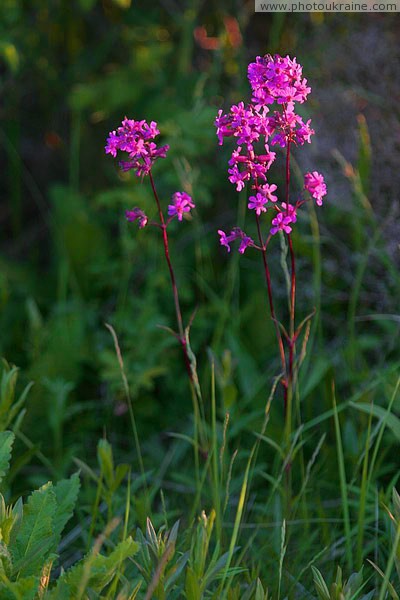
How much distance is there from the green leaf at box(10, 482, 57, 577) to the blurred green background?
23.3 inches

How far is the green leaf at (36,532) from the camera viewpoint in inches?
50.8

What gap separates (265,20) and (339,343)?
1.36 m

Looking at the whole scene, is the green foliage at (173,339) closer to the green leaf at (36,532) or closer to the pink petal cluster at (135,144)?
the green leaf at (36,532)

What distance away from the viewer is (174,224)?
2.59 metres

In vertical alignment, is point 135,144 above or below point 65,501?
above

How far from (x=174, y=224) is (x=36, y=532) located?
142 cm

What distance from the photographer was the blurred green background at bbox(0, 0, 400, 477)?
7.38 feet

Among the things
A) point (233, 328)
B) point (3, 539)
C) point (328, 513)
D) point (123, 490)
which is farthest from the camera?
point (233, 328)

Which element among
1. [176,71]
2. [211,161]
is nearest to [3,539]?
[211,161]

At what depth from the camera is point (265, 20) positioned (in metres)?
3.02

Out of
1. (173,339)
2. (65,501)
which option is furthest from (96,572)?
(173,339)

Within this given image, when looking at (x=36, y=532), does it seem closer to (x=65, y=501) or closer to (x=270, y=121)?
(x=65, y=501)

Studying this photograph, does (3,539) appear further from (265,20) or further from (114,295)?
(265,20)

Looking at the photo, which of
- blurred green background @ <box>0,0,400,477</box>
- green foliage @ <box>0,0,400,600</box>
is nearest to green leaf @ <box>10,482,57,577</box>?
green foliage @ <box>0,0,400,600</box>
